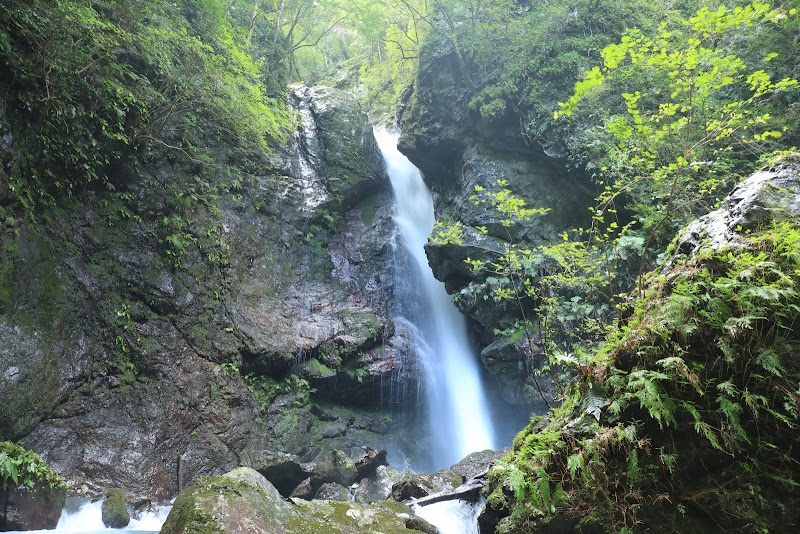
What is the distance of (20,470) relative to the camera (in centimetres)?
618

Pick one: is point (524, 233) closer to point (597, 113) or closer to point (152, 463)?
point (597, 113)

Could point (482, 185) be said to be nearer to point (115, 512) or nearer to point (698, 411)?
point (698, 411)

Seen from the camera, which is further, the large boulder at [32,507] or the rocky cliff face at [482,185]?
the rocky cliff face at [482,185]

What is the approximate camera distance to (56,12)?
7816mm

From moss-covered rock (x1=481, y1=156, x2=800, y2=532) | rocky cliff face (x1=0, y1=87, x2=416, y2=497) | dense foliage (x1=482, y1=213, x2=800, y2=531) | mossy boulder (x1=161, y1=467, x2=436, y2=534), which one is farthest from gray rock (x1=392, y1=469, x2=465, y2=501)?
dense foliage (x1=482, y1=213, x2=800, y2=531)

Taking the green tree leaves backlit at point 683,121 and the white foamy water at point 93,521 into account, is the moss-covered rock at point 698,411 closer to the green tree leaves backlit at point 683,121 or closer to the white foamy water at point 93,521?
the green tree leaves backlit at point 683,121

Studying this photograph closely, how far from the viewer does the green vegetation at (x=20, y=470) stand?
5887mm

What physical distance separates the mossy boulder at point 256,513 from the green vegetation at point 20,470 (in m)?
3.98

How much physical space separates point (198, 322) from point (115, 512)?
4685mm

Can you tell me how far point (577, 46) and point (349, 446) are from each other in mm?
13550

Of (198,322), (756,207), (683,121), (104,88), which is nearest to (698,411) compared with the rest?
(756,207)

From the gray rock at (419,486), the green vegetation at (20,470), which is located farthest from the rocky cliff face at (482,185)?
the green vegetation at (20,470)

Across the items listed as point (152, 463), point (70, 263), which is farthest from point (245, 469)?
point (70, 263)

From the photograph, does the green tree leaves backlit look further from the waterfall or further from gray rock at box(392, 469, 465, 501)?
the waterfall
